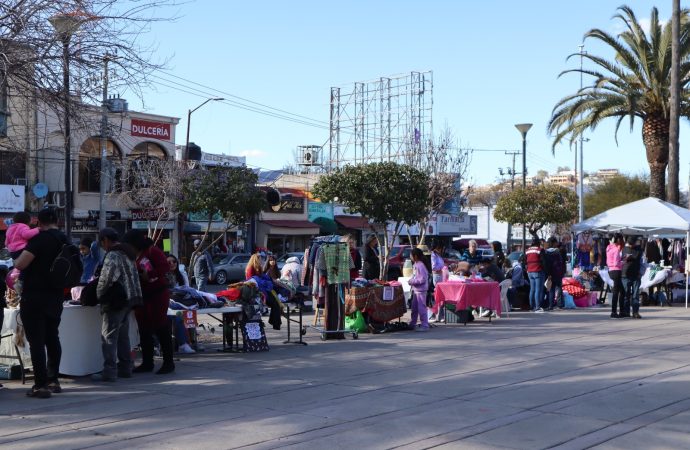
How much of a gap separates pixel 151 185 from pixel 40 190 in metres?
4.58

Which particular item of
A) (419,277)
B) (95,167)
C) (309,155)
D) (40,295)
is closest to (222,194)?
(95,167)

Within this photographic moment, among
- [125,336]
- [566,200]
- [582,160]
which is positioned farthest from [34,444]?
[582,160]

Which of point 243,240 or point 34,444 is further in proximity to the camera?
point 243,240

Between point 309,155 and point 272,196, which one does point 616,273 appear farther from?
point 309,155

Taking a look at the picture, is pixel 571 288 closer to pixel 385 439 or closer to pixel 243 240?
pixel 385 439

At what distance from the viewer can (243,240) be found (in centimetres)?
4609

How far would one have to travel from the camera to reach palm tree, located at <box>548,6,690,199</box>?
26703 millimetres

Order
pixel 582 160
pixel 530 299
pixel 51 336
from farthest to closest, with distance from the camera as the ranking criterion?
pixel 582 160 → pixel 530 299 → pixel 51 336

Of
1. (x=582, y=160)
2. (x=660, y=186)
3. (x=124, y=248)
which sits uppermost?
(x=582, y=160)

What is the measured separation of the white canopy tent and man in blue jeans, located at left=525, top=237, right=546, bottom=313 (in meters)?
3.35

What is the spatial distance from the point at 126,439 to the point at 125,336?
3274 millimetres

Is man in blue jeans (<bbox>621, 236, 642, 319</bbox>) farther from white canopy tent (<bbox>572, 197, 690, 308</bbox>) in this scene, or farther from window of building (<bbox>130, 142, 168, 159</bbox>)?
window of building (<bbox>130, 142, 168, 159</bbox>)

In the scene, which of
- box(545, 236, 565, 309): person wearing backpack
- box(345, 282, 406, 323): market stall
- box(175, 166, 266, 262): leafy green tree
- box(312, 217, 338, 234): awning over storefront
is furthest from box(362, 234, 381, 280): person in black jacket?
box(312, 217, 338, 234): awning over storefront

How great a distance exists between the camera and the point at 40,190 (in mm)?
34250
